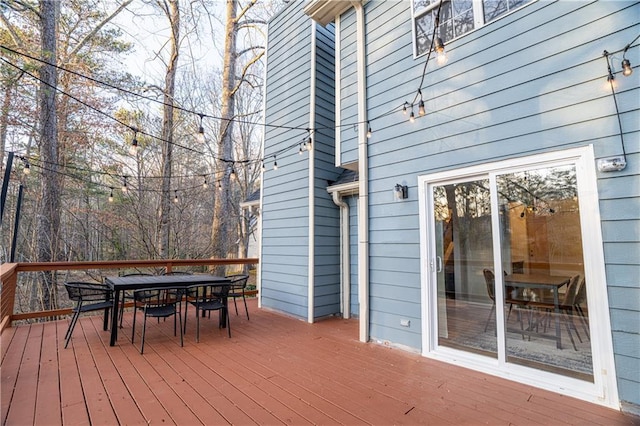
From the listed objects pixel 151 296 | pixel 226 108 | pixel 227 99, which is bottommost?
pixel 151 296

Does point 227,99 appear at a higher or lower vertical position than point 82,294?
higher

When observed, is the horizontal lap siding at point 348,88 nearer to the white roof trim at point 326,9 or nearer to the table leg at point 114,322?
the white roof trim at point 326,9

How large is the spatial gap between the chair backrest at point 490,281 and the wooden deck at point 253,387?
2.60ft

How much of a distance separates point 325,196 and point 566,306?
3.58 meters

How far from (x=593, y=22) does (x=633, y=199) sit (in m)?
1.53

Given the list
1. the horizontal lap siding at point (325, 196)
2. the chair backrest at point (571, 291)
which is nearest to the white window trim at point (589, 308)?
the chair backrest at point (571, 291)

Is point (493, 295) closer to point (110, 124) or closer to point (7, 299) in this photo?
point (7, 299)

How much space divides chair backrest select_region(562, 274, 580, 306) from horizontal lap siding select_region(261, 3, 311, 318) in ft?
11.4

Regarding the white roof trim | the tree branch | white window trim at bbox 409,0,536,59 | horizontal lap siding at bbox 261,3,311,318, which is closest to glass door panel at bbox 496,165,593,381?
white window trim at bbox 409,0,536,59

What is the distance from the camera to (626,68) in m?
2.21

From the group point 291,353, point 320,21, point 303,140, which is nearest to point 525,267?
point 291,353

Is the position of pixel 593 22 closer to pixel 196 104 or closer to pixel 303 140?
pixel 303 140

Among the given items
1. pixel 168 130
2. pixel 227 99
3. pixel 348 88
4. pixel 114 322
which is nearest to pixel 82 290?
pixel 114 322

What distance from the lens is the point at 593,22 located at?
2438 millimetres
